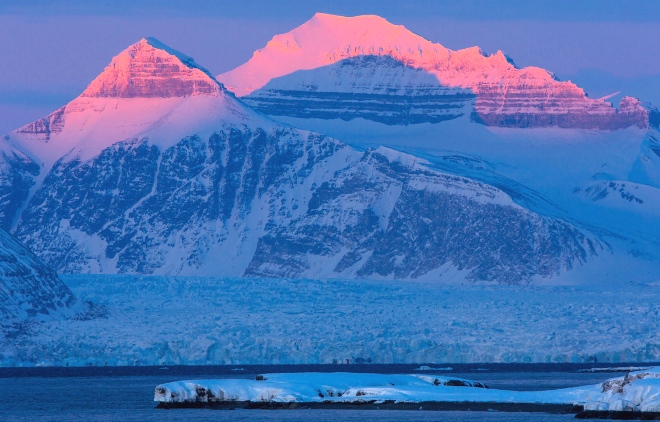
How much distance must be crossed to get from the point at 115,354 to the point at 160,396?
32.4m

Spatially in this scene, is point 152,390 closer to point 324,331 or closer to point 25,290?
point 324,331

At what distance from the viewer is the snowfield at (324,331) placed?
11375 centimetres

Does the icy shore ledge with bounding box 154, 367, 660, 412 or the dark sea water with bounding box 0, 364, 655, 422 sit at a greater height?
the icy shore ledge with bounding box 154, 367, 660, 412

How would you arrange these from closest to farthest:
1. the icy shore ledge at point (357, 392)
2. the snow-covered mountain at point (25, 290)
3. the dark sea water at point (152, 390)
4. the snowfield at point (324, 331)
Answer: the dark sea water at point (152, 390)
the icy shore ledge at point (357, 392)
the snowfield at point (324, 331)
the snow-covered mountain at point (25, 290)

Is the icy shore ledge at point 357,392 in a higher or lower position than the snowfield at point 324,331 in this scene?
higher

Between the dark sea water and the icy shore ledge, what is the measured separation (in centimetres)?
105

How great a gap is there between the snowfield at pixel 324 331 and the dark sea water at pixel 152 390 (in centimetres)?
163

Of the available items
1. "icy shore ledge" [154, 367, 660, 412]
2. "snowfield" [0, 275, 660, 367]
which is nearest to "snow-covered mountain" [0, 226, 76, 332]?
"snowfield" [0, 275, 660, 367]

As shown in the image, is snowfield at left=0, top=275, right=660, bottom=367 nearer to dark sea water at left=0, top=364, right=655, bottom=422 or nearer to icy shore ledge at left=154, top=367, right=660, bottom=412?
dark sea water at left=0, top=364, right=655, bottom=422

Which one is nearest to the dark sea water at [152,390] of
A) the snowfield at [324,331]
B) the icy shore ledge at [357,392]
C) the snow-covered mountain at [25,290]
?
the icy shore ledge at [357,392]

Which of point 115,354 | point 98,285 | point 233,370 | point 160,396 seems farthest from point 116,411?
point 98,285

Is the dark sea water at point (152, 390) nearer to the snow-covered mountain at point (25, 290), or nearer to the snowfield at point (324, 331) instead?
the snowfield at point (324, 331)

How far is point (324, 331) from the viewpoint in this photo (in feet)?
384

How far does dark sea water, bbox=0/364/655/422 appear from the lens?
244 ft
